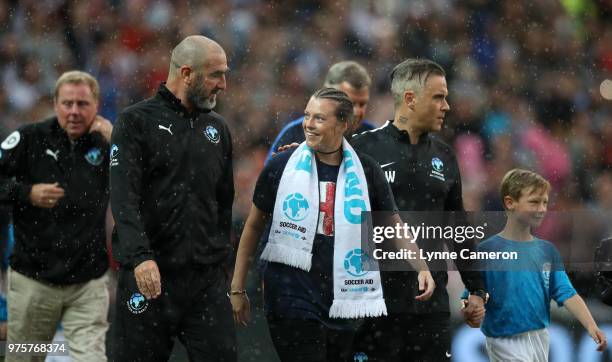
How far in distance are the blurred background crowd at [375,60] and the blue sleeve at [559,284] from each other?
150 inches

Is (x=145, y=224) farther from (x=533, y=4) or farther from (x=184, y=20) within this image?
(x=533, y=4)

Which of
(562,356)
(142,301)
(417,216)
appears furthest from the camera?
(562,356)

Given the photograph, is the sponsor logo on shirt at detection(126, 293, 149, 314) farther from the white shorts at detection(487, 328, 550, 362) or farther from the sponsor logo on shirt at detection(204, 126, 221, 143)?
the white shorts at detection(487, 328, 550, 362)

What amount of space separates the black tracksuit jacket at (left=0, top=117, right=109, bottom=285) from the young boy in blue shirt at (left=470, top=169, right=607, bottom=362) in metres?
2.61

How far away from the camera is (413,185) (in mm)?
6215

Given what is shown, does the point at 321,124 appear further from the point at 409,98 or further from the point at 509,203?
the point at 509,203

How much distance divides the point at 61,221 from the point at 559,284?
3235mm

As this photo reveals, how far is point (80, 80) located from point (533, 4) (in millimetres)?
6130

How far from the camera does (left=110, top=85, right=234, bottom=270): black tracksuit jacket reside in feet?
17.9

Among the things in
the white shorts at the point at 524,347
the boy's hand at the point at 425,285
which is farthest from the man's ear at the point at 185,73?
the white shorts at the point at 524,347

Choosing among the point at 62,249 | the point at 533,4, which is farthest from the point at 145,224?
the point at 533,4

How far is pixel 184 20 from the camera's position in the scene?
11023 millimetres

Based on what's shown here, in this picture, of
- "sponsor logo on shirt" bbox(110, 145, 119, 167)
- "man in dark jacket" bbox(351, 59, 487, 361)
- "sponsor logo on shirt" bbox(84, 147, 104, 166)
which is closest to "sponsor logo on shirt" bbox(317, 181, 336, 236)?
"man in dark jacket" bbox(351, 59, 487, 361)

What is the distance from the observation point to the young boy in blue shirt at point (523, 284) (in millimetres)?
6098
